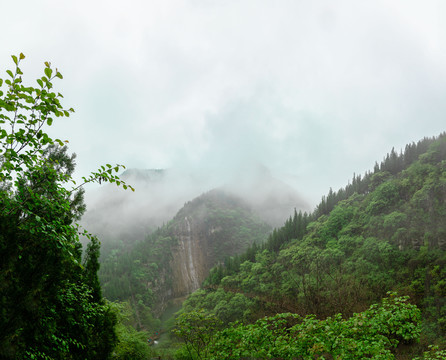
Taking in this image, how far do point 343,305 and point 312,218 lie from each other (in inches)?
2425

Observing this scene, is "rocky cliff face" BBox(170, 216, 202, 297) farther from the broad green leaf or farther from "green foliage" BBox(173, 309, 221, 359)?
the broad green leaf

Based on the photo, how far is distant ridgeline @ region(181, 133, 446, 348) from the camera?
2573cm

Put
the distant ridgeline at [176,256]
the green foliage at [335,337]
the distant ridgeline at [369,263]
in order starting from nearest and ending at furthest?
the green foliage at [335,337], the distant ridgeline at [369,263], the distant ridgeline at [176,256]

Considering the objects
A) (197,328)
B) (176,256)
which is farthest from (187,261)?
(197,328)

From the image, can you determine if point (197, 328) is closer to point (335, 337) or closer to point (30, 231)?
point (335, 337)

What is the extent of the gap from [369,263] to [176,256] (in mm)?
127592

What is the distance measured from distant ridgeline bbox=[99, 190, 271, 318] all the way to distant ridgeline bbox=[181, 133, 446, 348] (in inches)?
1627

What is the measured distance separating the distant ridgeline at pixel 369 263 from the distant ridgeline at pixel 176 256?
41.3m

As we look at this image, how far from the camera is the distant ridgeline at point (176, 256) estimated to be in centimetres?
9488

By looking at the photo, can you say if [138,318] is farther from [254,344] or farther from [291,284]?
[254,344]

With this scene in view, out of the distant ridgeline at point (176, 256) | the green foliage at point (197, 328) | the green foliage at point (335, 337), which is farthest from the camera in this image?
the distant ridgeline at point (176, 256)

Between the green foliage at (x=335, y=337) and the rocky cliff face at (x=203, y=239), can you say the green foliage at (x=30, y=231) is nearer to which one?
the green foliage at (x=335, y=337)

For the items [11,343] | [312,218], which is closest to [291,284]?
[11,343]

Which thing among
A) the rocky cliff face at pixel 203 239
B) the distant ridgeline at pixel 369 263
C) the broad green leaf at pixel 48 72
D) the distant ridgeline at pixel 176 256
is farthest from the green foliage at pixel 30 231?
Answer: the rocky cliff face at pixel 203 239
